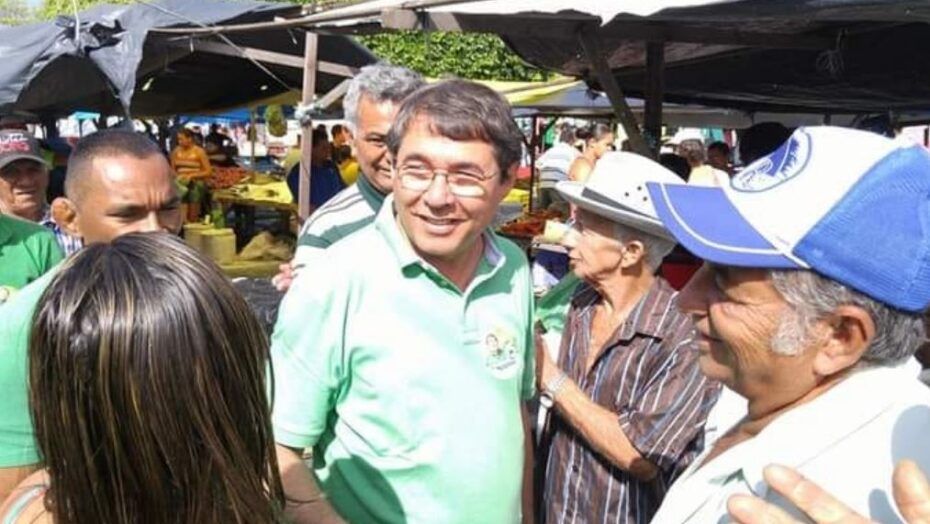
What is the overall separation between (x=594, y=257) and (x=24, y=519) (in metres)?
1.58

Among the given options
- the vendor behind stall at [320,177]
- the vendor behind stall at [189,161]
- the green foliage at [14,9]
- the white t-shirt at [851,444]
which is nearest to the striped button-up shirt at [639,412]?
the white t-shirt at [851,444]

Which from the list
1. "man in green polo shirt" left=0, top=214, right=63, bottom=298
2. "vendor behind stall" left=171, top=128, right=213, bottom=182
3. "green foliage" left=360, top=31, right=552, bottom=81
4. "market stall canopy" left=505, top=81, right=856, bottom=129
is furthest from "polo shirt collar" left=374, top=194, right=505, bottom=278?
"green foliage" left=360, top=31, right=552, bottom=81

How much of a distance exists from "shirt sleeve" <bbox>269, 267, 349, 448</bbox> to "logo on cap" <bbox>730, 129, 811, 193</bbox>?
2.73 feet

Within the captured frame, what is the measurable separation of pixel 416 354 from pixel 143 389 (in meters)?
0.83

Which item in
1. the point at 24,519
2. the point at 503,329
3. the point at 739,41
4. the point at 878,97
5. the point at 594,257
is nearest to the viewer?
the point at 24,519

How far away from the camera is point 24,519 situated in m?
1.18

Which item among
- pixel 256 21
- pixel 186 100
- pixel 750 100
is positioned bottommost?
pixel 186 100

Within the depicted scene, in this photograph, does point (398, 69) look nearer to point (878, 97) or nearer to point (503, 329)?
point (503, 329)

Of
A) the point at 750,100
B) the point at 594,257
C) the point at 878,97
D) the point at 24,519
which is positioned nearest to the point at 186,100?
the point at 750,100

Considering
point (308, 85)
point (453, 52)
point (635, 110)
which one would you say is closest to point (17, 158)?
point (308, 85)

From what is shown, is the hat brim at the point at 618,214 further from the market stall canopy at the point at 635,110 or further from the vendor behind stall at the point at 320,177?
the market stall canopy at the point at 635,110

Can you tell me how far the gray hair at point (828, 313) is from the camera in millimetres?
1271

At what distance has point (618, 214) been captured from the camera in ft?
7.66

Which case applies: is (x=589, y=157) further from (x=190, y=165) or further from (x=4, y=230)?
(x=190, y=165)
